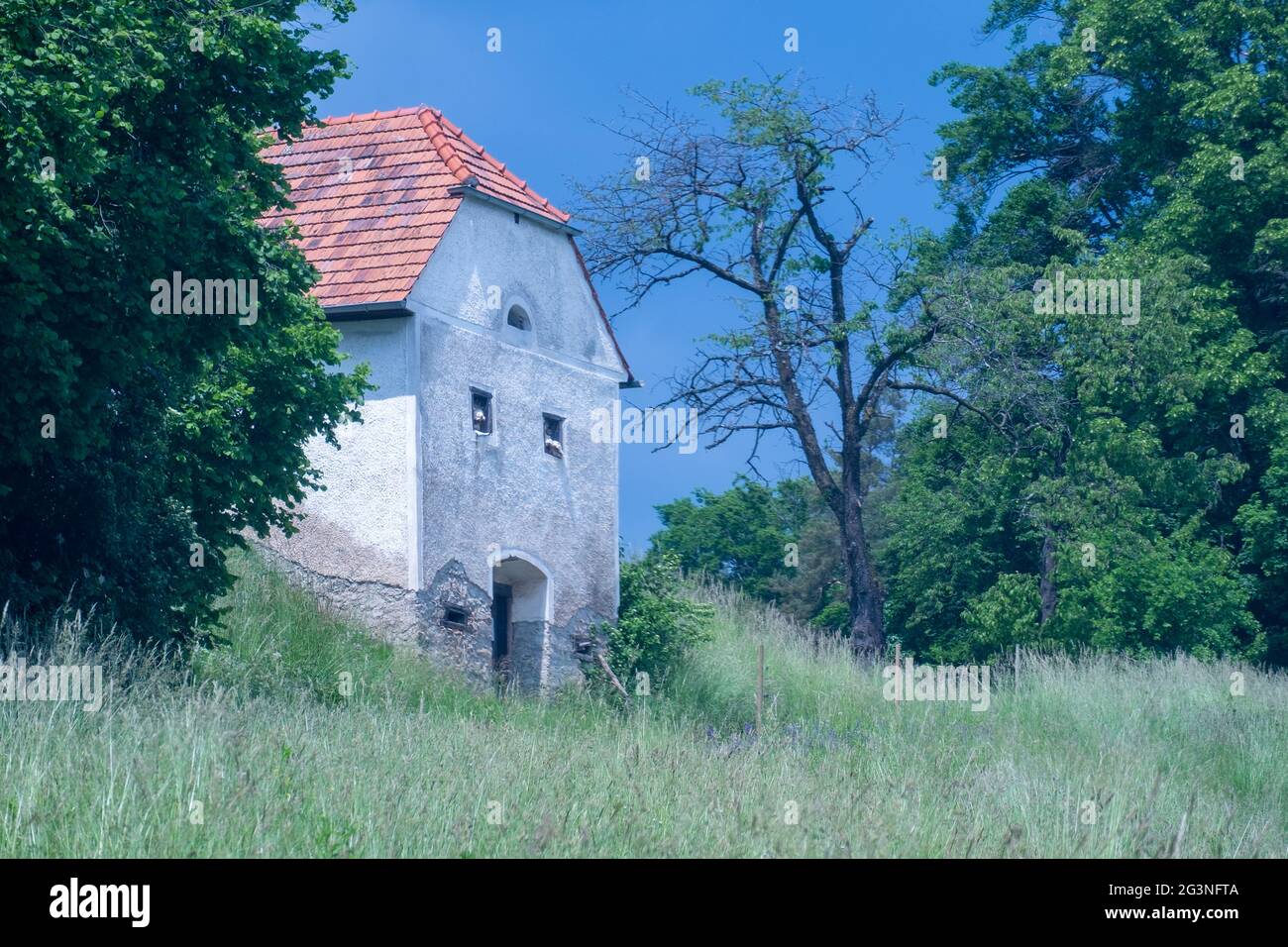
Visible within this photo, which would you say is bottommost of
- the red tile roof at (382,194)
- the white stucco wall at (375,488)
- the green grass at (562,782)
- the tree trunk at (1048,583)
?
the green grass at (562,782)

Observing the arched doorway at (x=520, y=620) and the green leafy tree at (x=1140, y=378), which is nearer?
the arched doorway at (x=520, y=620)

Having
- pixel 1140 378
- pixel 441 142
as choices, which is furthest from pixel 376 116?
pixel 1140 378

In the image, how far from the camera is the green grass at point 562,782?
848cm

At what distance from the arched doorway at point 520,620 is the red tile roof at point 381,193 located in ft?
16.7

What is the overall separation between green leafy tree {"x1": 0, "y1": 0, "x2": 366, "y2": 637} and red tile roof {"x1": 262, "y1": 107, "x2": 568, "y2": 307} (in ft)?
23.2

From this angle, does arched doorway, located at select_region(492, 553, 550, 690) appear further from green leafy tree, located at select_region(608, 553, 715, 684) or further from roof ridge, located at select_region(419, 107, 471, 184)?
roof ridge, located at select_region(419, 107, 471, 184)

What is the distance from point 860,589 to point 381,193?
12.4 meters

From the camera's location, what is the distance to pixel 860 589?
102 feet

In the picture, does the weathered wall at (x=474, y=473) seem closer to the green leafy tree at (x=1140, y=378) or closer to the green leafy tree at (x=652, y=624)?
the green leafy tree at (x=652, y=624)

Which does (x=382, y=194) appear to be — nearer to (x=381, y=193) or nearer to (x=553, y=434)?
(x=381, y=193)

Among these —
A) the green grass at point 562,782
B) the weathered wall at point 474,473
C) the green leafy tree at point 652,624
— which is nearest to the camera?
the green grass at point 562,782

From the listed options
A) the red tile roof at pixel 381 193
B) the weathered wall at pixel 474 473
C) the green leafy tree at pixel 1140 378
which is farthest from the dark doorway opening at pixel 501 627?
the green leafy tree at pixel 1140 378
